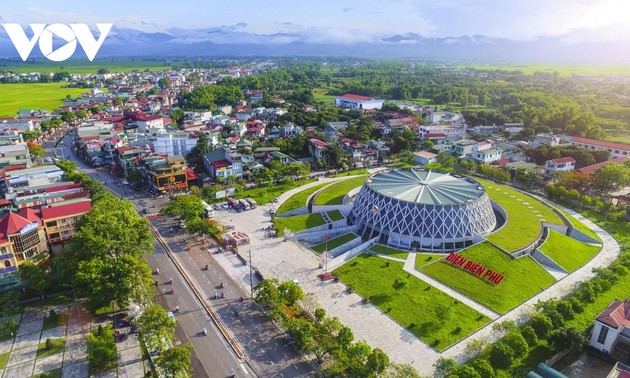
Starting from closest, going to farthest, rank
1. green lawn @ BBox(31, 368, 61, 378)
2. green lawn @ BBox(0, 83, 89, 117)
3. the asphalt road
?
1. green lawn @ BBox(31, 368, 61, 378)
2. the asphalt road
3. green lawn @ BBox(0, 83, 89, 117)

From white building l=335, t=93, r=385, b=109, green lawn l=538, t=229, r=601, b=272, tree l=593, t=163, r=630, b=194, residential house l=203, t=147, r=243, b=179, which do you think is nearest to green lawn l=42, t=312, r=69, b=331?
residential house l=203, t=147, r=243, b=179

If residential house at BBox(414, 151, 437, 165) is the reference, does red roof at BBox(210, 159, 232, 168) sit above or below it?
above

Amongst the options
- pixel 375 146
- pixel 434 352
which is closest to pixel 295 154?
pixel 375 146

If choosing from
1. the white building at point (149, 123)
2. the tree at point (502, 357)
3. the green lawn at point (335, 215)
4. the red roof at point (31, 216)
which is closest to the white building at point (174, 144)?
the white building at point (149, 123)

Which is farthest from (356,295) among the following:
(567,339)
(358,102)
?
(358,102)

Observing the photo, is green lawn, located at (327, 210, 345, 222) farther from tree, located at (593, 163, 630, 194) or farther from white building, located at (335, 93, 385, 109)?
white building, located at (335, 93, 385, 109)

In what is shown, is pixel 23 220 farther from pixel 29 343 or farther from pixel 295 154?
pixel 295 154
